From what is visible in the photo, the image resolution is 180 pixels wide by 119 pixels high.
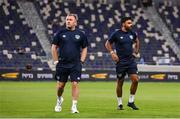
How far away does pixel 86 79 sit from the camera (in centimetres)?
4225

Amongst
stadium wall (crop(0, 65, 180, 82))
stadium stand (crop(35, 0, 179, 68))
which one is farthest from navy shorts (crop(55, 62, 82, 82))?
stadium stand (crop(35, 0, 179, 68))

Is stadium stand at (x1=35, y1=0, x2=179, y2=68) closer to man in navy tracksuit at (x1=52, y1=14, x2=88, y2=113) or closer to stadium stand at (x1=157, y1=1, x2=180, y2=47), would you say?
stadium stand at (x1=157, y1=1, x2=180, y2=47)

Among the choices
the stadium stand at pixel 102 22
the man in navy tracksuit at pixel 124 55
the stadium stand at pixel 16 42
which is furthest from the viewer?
the stadium stand at pixel 102 22

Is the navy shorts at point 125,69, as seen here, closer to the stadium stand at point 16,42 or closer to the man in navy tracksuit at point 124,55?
the man in navy tracksuit at point 124,55

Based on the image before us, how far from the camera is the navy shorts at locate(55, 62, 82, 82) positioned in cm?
1564

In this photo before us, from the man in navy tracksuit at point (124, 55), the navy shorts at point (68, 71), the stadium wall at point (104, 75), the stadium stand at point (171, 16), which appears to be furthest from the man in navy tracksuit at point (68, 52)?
the stadium stand at point (171, 16)

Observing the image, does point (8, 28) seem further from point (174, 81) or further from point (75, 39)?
point (75, 39)

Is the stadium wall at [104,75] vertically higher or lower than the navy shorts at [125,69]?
lower

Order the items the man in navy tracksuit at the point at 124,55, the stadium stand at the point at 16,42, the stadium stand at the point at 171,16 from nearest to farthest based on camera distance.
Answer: the man in navy tracksuit at the point at 124,55, the stadium stand at the point at 16,42, the stadium stand at the point at 171,16

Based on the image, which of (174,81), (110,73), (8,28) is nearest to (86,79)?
(110,73)

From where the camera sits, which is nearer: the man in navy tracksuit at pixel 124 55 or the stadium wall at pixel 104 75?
the man in navy tracksuit at pixel 124 55

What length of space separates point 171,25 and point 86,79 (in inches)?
644

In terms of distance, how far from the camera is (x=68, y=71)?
1580 centimetres

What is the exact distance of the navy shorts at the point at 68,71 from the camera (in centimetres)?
1564
